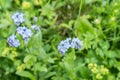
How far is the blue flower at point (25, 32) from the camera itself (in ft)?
6.44

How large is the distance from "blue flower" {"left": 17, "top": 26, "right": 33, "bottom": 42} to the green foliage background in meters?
0.04

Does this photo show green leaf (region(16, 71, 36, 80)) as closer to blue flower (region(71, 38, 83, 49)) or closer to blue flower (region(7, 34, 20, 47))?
blue flower (region(7, 34, 20, 47))

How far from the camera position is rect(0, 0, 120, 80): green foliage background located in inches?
77.5

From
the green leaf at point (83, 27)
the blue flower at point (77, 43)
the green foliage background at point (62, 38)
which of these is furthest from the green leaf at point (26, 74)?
the green leaf at point (83, 27)

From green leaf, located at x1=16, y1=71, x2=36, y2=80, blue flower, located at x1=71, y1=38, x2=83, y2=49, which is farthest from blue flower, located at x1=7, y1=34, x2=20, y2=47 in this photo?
blue flower, located at x1=71, y1=38, x2=83, y2=49

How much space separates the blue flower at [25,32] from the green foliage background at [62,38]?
0.04 metres

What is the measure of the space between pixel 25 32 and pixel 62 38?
1.20 feet

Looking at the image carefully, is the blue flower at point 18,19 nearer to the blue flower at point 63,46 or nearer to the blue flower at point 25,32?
the blue flower at point 25,32

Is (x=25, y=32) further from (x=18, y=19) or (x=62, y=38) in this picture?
(x=62, y=38)

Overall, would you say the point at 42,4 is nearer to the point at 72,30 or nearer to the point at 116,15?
the point at 72,30

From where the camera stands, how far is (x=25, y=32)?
78.5 inches

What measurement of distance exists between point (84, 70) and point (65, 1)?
633mm

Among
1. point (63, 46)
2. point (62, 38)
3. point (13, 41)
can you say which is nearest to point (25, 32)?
point (13, 41)

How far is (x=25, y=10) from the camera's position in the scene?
7.70 feet
